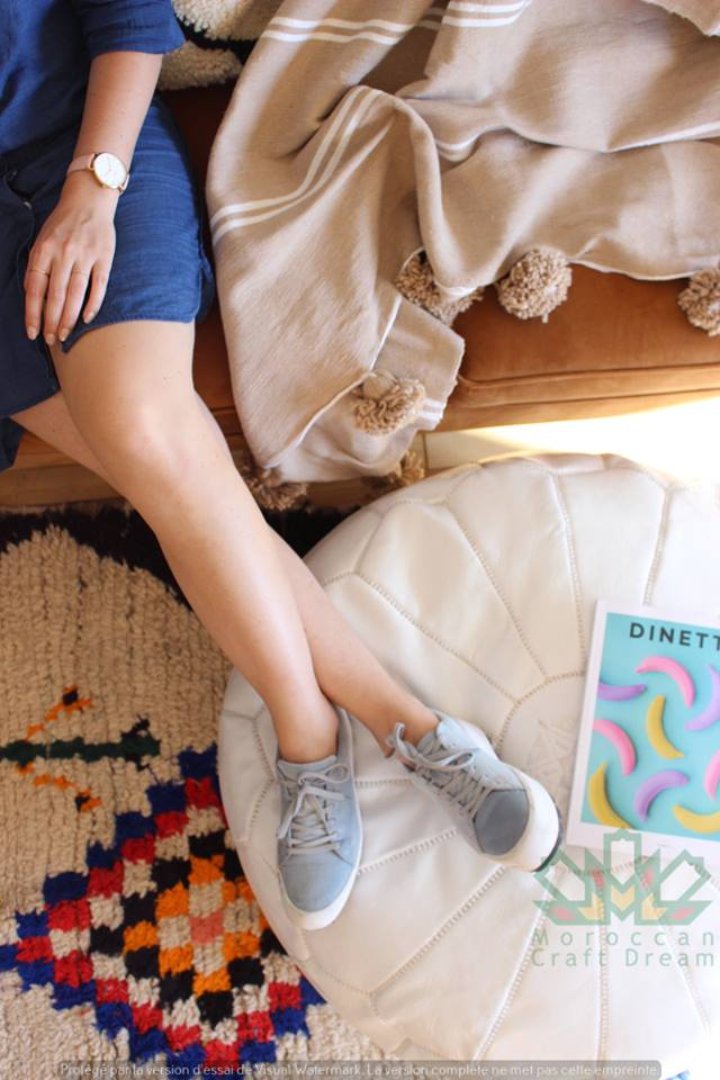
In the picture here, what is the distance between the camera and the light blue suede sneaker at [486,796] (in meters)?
0.99

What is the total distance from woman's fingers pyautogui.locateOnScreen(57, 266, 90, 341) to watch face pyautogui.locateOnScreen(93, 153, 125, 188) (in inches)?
4.0

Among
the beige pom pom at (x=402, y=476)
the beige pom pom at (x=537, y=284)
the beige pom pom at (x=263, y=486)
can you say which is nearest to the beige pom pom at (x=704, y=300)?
the beige pom pom at (x=537, y=284)

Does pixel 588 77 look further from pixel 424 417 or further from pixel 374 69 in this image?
pixel 424 417

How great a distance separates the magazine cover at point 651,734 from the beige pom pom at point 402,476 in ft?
1.18

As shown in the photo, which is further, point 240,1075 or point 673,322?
point 240,1075

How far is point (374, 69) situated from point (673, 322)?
0.46 m

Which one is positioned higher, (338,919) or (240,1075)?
(338,919)

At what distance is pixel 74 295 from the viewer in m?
0.94

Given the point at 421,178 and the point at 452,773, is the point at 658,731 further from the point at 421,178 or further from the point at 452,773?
the point at 421,178

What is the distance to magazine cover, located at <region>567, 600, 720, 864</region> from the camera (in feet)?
3.41

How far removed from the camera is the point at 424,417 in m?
1.12

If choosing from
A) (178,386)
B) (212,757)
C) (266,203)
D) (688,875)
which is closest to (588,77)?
(266,203)

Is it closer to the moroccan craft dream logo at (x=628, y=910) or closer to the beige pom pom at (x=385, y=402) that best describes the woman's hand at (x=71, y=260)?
the beige pom pom at (x=385, y=402)

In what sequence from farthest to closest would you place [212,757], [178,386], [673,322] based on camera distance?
[212,757] < [673,322] < [178,386]
